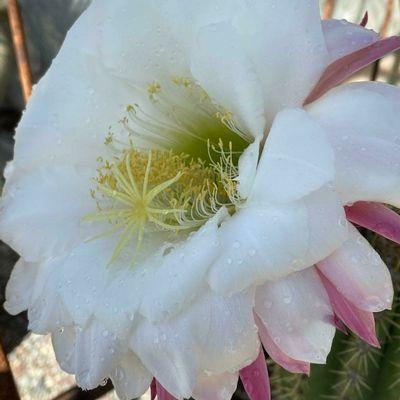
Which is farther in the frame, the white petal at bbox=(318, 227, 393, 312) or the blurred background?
the blurred background

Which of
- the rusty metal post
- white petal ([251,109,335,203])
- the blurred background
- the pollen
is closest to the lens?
white petal ([251,109,335,203])

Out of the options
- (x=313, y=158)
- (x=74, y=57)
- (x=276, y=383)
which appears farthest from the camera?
(x=276, y=383)

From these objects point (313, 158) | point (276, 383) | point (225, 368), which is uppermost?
point (313, 158)

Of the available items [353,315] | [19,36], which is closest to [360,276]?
[353,315]

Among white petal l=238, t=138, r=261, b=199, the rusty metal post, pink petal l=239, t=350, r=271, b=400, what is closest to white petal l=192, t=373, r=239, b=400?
pink petal l=239, t=350, r=271, b=400

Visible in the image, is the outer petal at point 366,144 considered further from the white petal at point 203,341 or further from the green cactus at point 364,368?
the green cactus at point 364,368

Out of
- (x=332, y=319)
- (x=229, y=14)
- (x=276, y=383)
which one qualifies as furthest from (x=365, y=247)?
(x=276, y=383)

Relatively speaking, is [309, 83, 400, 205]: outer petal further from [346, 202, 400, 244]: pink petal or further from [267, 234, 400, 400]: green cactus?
[267, 234, 400, 400]: green cactus

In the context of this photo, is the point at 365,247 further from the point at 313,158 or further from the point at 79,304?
the point at 79,304
